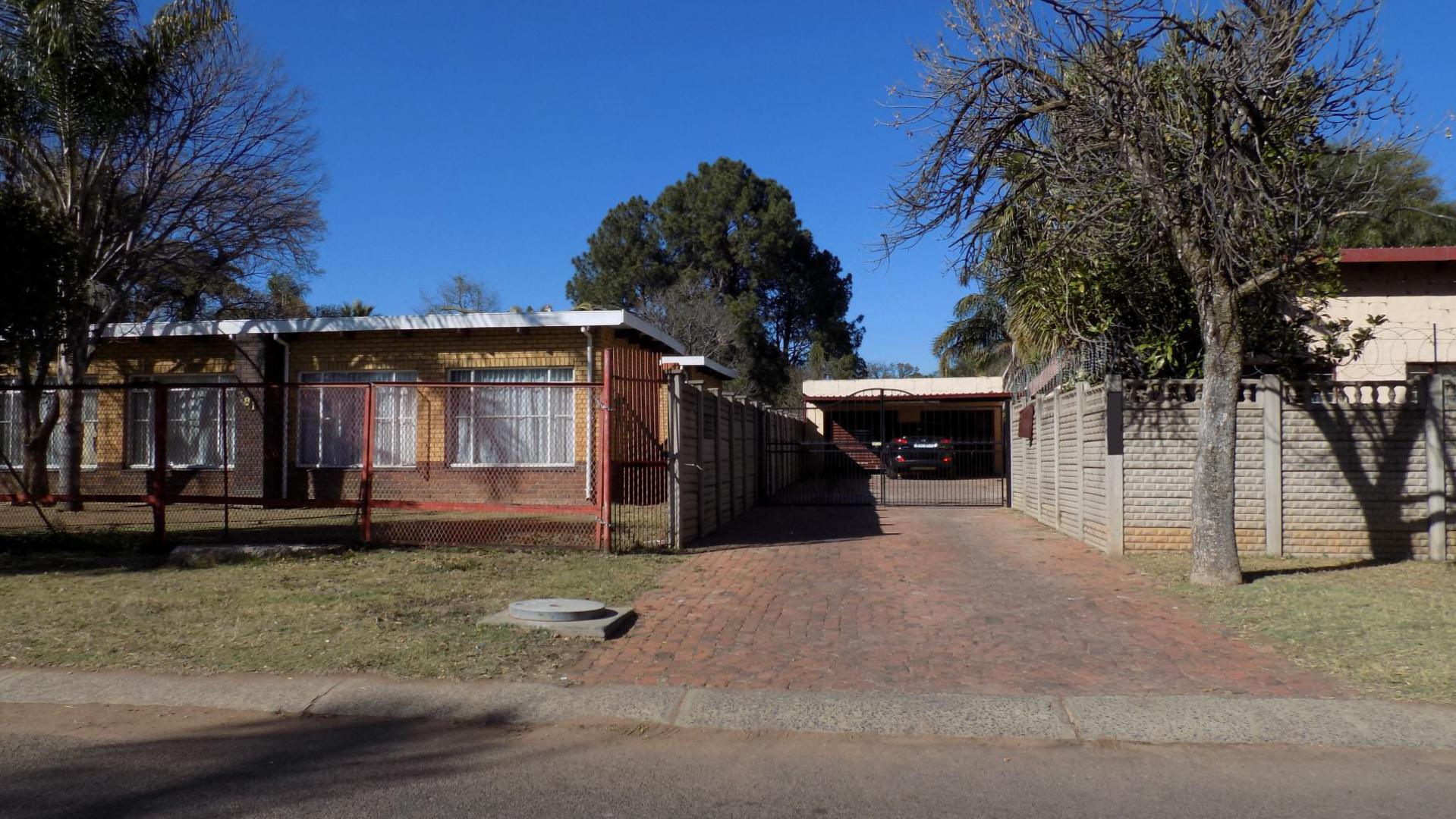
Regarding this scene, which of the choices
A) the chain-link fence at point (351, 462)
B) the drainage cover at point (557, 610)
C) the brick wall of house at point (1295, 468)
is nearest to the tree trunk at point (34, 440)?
the chain-link fence at point (351, 462)

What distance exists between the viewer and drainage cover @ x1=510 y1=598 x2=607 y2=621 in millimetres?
7719

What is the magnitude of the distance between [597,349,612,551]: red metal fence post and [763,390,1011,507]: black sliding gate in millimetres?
9516

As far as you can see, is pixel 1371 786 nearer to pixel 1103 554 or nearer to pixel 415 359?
pixel 1103 554

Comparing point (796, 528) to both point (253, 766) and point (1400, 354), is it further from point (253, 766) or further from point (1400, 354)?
point (253, 766)

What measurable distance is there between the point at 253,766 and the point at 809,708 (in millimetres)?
2989

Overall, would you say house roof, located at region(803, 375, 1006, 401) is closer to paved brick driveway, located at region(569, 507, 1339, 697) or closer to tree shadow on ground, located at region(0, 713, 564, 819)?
paved brick driveway, located at region(569, 507, 1339, 697)

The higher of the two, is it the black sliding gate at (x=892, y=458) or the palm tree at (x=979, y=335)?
the palm tree at (x=979, y=335)

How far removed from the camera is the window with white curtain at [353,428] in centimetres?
1670

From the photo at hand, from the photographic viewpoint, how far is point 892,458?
85.5 ft

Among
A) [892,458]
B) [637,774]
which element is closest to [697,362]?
[892,458]

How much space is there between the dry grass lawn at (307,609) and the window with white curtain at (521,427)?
4.98m

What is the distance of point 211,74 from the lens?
17.4 metres

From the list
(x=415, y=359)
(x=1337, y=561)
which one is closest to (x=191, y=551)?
(x=415, y=359)

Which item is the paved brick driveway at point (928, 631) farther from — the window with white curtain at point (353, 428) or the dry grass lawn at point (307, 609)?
the window with white curtain at point (353, 428)
